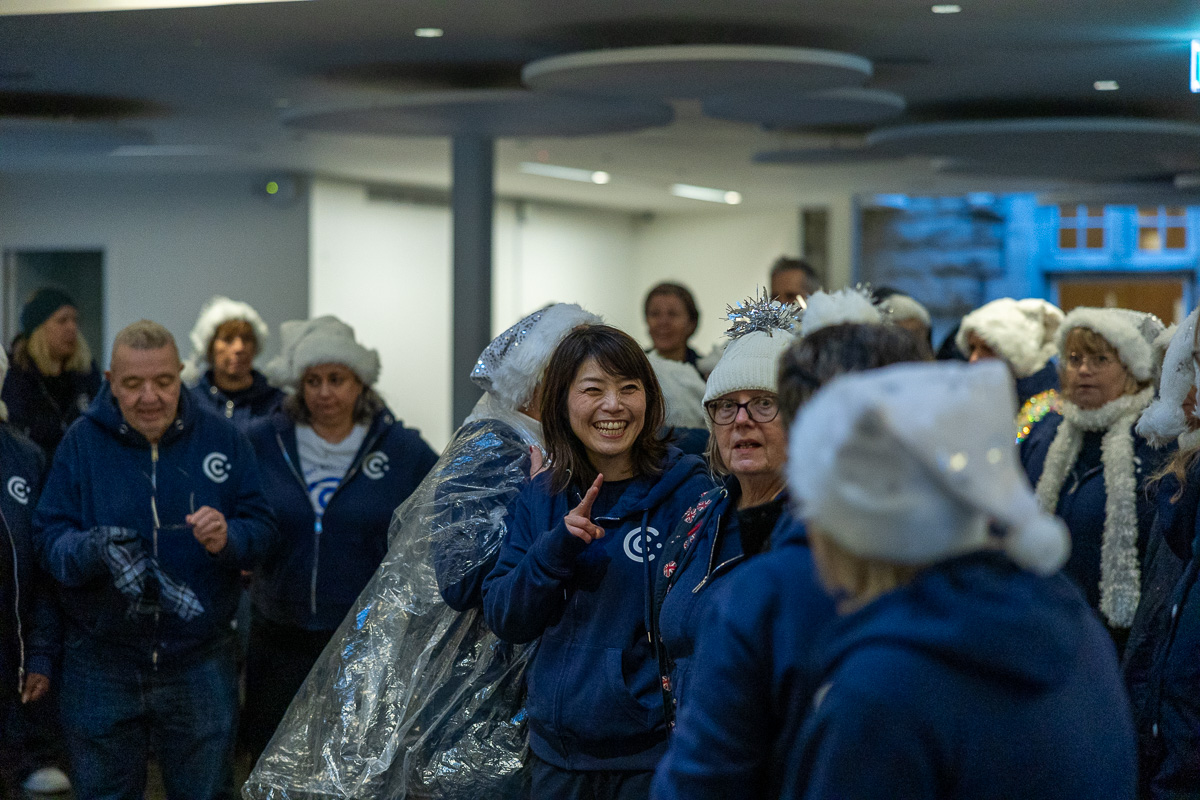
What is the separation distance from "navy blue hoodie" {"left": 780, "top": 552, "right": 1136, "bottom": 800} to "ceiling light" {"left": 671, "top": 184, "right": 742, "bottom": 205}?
12369mm

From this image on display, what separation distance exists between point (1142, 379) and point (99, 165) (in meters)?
9.53

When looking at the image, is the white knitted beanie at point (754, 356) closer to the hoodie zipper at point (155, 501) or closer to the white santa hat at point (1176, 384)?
the white santa hat at point (1176, 384)

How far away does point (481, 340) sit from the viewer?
8219mm

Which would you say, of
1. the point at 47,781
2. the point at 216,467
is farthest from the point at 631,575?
the point at 47,781

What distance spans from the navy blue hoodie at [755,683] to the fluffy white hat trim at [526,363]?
170 centimetres

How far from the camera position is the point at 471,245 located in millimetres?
8258

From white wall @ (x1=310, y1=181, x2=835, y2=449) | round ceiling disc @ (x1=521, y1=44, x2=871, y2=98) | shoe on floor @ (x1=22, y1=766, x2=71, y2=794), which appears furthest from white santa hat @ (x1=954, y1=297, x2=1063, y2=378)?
white wall @ (x1=310, y1=181, x2=835, y2=449)

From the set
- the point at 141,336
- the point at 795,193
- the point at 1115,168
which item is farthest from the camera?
the point at 795,193

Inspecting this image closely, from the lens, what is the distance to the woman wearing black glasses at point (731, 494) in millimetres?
2105

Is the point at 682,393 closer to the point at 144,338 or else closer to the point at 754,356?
the point at 144,338

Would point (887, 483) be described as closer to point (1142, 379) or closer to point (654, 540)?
point (654, 540)

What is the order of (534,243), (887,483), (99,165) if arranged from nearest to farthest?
(887,483) < (99,165) < (534,243)

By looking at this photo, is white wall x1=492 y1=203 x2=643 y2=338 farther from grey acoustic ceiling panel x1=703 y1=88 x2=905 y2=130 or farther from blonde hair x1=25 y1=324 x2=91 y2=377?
blonde hair x1=25 y1=324 x2=91 y2=377

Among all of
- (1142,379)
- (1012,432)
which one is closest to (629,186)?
(1142,379)
